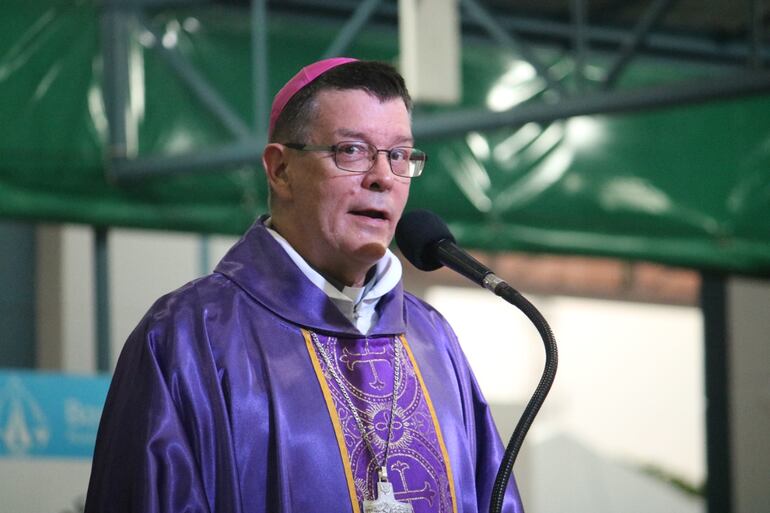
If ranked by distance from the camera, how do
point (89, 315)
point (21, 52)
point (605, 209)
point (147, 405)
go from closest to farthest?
point (147, 405) < point (21, 52) < point (89, 315) < point (605, 209)

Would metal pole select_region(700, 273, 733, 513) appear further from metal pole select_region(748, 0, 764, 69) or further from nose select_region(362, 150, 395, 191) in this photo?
nose select_region(362, 150, 395, 191)

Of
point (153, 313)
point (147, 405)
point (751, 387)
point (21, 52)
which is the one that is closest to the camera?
point (147, 405)

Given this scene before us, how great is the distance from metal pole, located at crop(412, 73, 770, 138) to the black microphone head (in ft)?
8.50

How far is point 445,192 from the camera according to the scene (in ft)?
18.9

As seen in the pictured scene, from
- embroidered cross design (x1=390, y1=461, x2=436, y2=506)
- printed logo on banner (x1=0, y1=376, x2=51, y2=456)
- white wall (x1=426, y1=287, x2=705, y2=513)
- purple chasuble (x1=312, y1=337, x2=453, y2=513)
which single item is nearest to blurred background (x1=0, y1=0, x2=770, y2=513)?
printed logo on banner (x1=0, y1=376, x2=51, y2=456)

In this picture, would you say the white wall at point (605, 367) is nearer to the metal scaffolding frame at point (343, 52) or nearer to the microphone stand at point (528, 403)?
the metal scaffolding frame at point (343, 52)

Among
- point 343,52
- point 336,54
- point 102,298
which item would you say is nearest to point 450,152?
point 343,52

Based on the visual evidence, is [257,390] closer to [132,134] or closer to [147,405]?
[147,405]

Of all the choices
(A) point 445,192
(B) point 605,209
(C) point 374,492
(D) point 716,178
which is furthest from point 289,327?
(D) point 716,178

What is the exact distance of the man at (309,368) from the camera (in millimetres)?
2088

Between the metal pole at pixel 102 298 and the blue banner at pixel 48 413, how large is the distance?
608 millimetres

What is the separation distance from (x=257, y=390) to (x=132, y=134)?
3254mm

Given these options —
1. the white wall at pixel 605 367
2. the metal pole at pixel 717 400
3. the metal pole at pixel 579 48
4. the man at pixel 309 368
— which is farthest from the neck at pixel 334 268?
the white wall at pixel 605 367

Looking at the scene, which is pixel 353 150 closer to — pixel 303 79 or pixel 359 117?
pixel 359 117
